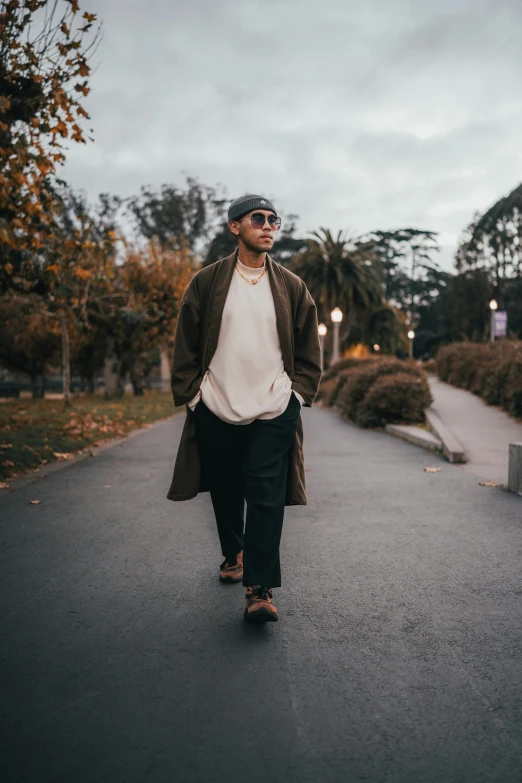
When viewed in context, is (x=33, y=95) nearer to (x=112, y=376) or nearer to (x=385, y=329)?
(x=112, y=376)

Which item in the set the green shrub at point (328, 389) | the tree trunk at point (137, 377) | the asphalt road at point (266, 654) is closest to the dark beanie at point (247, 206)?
the asphalt road at point (266, 654)

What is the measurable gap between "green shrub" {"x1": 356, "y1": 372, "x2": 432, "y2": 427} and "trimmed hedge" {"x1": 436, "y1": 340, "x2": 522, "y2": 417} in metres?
1.52

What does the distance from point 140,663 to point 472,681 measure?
51.1 inches

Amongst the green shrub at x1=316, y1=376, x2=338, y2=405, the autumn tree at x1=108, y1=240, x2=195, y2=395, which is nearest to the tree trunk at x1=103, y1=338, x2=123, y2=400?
the autumn tree at x1=108, y1=240, x2=195, y2=395

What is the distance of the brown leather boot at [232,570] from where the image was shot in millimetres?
4398

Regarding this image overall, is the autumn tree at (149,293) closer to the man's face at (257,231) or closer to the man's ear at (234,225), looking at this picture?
the man's ear at (234,225)

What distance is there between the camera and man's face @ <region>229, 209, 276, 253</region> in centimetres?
382

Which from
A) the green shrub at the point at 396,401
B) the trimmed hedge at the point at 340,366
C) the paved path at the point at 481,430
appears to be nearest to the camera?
the paved path at the point at 481,430

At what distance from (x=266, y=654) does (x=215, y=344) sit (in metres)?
1.44

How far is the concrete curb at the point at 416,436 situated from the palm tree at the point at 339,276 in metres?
24.1

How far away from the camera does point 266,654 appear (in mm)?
3307

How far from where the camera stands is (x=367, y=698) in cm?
284

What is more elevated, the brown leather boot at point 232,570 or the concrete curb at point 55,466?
the brown leather boot at point 232,570

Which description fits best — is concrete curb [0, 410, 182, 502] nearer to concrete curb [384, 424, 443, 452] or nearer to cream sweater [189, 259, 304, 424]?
cream sweater [189, 259, 304, 424]
